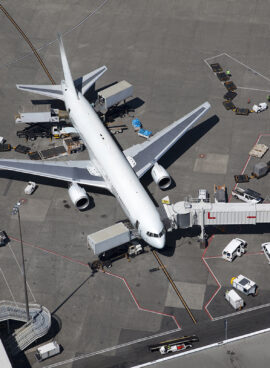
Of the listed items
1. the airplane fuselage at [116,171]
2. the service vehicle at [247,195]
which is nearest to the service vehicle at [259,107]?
the service vehicle at [247,195]

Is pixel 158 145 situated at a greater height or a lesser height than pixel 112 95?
lesser

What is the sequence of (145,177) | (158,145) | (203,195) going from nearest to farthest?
1. (203,195)
2. (145,177)
3. (158,145)

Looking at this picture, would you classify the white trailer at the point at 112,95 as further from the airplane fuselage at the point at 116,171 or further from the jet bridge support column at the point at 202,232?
the jet bridge support column at the point at 202,232

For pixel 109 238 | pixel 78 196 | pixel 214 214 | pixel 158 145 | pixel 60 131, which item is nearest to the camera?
pixel 109 238

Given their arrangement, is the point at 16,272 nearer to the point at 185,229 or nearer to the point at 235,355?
the point at 185,229

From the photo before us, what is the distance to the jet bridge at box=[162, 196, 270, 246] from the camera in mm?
90875

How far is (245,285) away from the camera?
8769 centimetres

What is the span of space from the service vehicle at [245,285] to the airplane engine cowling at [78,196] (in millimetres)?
24636

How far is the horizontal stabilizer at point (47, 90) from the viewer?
11475cm

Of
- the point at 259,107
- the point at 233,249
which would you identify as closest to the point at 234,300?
the point at 233,249

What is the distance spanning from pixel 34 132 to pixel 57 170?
15375 millimetres

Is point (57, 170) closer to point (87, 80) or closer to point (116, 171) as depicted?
point (116, 171)

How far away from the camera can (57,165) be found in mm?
102375

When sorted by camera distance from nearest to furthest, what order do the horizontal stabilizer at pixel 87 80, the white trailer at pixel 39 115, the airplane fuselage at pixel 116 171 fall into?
the airplane fuselage at pixel 116 171 → the white trailer at pixel 39 115 → the horizontal stabilizer at pixel 87 80
